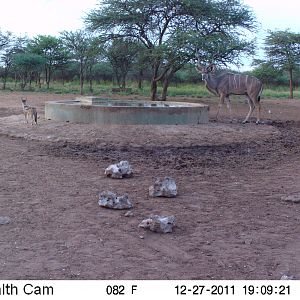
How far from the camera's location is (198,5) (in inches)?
965

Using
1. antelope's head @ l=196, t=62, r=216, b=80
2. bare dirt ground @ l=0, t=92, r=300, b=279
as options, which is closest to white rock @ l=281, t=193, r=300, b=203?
bare dirt ground @ l=0, t=92, r=300, b=279

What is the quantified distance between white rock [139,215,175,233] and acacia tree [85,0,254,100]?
61.5 feet

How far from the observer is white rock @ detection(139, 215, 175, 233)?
5352 millimetres

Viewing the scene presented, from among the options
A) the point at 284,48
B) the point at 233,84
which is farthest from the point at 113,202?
the point at 284,48

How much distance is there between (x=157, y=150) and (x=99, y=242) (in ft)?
18.4

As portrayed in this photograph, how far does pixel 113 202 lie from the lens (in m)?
6.20

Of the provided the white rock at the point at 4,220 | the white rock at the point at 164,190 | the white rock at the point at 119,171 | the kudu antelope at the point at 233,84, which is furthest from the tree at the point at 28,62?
the white rock at the point at 4,220

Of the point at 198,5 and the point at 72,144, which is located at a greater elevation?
the point at 198,5

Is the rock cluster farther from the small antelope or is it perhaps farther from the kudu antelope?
the kudu antelope

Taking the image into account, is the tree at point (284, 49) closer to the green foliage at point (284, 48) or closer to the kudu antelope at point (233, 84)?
the green foliage at point (284, 48)

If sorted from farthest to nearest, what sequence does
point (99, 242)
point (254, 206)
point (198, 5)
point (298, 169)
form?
point (198, 5)
point (298, 169)
point (254, 206)
point (99, 242)

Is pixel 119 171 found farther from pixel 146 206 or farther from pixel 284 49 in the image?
pixel 284 49

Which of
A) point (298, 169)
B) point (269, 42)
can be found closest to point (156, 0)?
point (269, 42)
